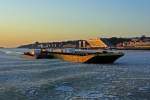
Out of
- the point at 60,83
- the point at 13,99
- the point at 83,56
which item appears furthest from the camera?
the point at 83,56

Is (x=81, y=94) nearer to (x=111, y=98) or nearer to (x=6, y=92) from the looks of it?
(x=111, y=98)

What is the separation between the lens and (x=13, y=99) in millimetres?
24969

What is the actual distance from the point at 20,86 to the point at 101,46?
16273 centimetres

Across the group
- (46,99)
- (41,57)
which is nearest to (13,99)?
(46,99)

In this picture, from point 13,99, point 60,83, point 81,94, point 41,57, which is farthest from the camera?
point 41,57

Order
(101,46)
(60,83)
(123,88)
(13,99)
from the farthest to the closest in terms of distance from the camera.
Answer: (101,46) < (60,83) < (123,88) < (13,99)

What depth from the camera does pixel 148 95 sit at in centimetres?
2619

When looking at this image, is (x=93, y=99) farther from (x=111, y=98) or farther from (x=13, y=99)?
(x=13, y=99)

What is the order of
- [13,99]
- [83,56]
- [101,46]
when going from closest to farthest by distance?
1. [13,99]
2. [83,56]
3. [101,46]

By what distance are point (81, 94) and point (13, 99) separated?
184 inches

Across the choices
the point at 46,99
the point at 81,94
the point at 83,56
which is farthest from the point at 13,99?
the point at 83,56

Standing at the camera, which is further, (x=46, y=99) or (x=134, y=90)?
(x=134, y=90)

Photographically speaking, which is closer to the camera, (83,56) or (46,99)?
(46,99)

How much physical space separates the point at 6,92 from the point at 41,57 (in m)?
70.3
